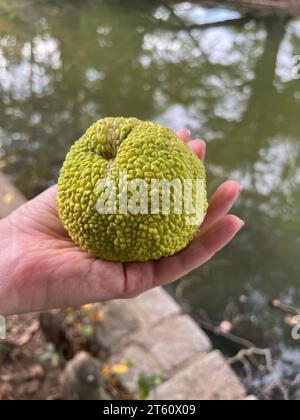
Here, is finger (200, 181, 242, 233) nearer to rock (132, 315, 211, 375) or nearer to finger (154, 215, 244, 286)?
finger (154, 215, 244, 286)

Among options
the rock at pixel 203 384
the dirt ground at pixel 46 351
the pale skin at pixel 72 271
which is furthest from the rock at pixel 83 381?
the pale skin at pixel 72 271

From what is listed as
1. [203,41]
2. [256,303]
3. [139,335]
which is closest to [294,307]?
[256,303]

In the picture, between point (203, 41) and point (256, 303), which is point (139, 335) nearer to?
point (256, 303)

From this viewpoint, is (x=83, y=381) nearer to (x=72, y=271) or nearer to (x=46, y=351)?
(x=46, y=351)

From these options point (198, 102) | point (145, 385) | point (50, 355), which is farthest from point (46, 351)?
point (198, 102)

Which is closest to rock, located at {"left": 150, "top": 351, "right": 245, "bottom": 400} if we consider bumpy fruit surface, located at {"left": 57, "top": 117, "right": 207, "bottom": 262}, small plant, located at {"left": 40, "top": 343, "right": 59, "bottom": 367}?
small plant, located at {"left": 40, "top": 343, "right": 59, "bottom": 367}

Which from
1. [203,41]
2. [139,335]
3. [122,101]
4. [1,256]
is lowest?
[139,335]

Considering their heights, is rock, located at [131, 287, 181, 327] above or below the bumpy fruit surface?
below
